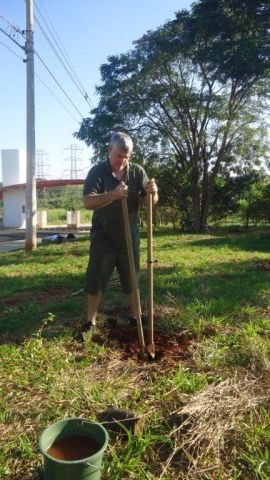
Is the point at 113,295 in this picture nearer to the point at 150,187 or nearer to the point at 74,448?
the point at 150,187

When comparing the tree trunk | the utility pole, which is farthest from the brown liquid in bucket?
the tree trunk

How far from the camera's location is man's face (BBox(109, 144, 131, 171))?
3438mm

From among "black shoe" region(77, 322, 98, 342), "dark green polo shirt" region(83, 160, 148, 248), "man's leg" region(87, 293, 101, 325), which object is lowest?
"black shoe" region(77, 322, 98, 342)

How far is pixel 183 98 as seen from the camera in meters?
16.8

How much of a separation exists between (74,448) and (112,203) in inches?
83.0

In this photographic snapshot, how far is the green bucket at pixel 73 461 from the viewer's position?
72.6 inches

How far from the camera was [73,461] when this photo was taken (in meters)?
1.86

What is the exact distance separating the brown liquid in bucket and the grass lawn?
15cm

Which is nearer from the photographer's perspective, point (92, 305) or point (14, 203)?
point (92, 305)

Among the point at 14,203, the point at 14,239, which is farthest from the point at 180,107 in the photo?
the point at 14,203

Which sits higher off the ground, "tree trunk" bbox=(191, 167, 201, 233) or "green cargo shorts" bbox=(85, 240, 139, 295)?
"tree trunk" bbox=(191, 167, 201, 233)

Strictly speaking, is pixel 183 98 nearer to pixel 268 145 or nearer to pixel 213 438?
pixel 268 145

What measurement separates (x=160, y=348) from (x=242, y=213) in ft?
57.1

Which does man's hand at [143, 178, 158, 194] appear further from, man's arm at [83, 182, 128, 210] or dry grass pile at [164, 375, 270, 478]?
dry grass pile at [164, 375, 270, 478]
